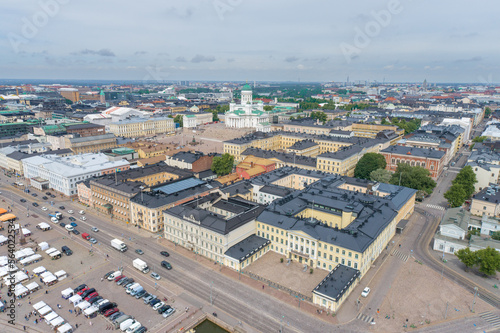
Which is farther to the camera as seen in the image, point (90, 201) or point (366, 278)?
point (90, 201)

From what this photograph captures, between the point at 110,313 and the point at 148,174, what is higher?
the point at 148,174

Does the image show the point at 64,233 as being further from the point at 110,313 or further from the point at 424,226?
the point at 424,226

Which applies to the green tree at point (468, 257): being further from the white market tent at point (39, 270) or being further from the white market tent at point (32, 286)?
the white market tent at point (39, 270)

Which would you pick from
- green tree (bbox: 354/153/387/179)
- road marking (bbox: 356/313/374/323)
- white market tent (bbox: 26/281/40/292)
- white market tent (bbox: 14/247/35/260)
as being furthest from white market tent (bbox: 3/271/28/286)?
green tree (bbox: 354/153/387/179)

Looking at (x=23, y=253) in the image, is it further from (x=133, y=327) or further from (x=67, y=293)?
(x=133, y=327)

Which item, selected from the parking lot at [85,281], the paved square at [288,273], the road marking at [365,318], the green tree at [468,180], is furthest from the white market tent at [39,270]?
the green tree at [468,180]

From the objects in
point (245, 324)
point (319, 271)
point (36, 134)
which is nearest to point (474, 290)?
point (319, 271)

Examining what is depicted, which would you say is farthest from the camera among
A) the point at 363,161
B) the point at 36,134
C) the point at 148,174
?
the point at 36,134
